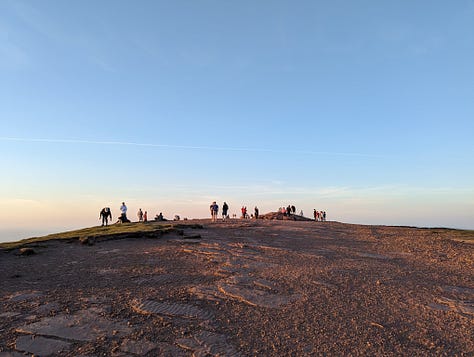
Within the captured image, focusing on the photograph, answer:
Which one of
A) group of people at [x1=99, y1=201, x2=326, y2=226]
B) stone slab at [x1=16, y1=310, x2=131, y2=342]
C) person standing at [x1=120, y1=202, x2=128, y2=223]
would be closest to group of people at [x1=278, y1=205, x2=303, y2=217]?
group of people at [x1=99, y1=201, x2=326, y2=226]

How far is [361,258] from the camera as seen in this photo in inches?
600

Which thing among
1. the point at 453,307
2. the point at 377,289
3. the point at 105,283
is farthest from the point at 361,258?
the point at 105,283

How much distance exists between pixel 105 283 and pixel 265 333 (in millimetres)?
5687

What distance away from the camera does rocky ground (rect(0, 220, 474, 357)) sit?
6.47 m

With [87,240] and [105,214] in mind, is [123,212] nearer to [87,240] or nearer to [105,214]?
[105,214]

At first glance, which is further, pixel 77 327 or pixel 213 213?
pixel 213 213

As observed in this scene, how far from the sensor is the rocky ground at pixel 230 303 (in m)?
6.47

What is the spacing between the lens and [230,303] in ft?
28.3

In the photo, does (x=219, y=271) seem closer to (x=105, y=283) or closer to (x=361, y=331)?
(x=105, y=283)

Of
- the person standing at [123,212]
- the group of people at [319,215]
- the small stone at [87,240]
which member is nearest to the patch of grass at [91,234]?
the small stone at [87,240]

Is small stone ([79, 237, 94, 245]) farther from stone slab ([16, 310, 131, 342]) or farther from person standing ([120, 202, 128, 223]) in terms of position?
person standing ([120, 202, 128, 223])

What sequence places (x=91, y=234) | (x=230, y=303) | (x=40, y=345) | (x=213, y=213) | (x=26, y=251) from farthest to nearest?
(x=213, y=213) < (x=91, y=234) < (x=26, y=251) < (x=230, y=303) < (x=40, y=345)

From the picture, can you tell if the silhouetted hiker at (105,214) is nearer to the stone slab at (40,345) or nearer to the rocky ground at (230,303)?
the rocky ground at (230,303)

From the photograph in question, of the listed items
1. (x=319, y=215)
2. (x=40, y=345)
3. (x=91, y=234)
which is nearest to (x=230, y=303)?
(x=40, y=345)
